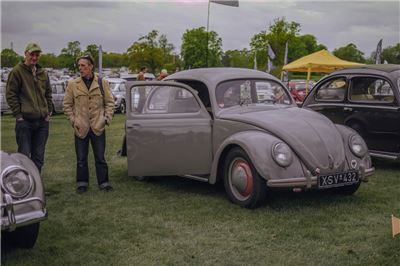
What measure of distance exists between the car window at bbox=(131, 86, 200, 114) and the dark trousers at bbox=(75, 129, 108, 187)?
0.62m

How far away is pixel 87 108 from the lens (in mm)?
6582

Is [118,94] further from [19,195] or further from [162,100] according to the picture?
[19,195]

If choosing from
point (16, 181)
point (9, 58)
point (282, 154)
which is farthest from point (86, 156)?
point (9, 58)

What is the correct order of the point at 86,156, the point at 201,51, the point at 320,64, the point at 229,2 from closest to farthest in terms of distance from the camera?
the point at 86,156, the point at 229,2, the point at 320,64, the point at 201,51

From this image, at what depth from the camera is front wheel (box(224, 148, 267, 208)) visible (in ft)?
18.7

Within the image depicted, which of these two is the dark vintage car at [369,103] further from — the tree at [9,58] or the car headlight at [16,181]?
the tree at [9,58]

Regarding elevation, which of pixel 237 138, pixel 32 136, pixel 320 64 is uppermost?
pixel 320 64

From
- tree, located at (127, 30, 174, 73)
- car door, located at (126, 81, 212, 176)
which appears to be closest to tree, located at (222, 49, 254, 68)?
tree, located at (127, 30, 174, 73)

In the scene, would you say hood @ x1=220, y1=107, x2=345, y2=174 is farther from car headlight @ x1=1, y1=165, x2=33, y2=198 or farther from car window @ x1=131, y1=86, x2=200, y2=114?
car headlight @ x1=1, y1=165, x2=33, y2=198

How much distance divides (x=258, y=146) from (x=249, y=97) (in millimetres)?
1304

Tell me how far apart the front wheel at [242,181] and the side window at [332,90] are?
3.57m

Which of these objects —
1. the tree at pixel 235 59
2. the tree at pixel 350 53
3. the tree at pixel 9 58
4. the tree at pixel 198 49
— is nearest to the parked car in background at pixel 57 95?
the tree at pixel 198 49

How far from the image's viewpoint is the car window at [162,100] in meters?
6.74

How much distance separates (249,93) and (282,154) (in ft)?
4.87
